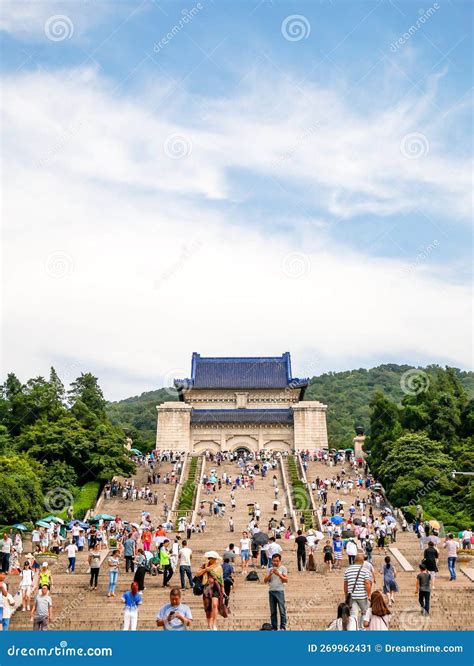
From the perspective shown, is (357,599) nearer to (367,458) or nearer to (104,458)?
(104,458)

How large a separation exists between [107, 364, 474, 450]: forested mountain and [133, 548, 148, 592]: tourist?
41.6m

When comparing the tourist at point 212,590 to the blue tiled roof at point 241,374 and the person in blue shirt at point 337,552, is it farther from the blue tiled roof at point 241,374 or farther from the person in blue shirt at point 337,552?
the blue tiled roof at point 241,374

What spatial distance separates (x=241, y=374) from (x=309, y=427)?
854 cm

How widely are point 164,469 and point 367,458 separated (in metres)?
13.0

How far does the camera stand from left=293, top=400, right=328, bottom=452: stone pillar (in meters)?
58.6

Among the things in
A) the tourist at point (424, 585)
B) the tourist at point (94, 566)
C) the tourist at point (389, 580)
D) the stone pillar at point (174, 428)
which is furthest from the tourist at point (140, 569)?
the stone pillar at point (174, 428)

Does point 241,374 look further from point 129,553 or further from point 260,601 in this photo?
point 260,601

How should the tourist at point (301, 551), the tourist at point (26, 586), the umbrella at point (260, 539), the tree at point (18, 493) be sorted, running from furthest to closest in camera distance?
the tree at point (18, 493)
the umbrella at point (260, 539)
the tourist at point (301, 551)
the tourist at point (26, 586)

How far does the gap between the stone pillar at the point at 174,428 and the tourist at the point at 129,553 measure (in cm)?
3797

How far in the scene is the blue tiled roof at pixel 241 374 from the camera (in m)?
62.8

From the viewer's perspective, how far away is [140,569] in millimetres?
16125

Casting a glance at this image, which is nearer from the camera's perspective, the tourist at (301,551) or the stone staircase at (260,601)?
the stone staircase at (260,601)

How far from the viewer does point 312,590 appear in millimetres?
19203

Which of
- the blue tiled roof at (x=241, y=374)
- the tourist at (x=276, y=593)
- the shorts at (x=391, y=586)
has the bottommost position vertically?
the tourist at (x=276, y=593)
